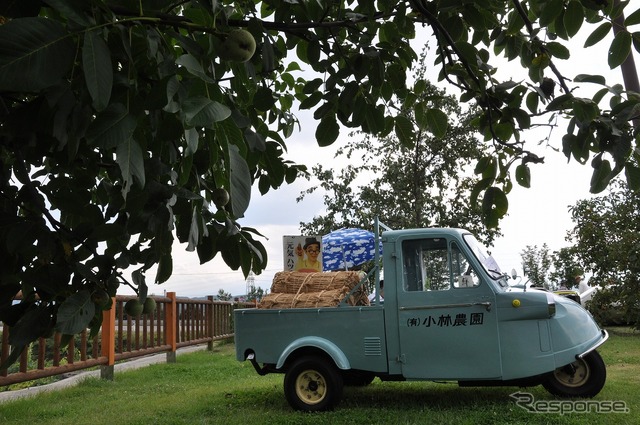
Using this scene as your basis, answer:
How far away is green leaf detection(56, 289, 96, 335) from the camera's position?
58.4 inches

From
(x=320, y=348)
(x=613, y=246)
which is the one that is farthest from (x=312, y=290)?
(x=613, y=246)

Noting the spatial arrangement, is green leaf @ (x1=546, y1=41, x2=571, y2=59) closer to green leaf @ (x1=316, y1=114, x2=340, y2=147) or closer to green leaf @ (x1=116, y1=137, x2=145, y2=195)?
green leaf @ (x1=316, y1=114, x2=340, y2=147)

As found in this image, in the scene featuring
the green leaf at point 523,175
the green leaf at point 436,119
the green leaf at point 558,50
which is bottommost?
the green leaf at point 523,175

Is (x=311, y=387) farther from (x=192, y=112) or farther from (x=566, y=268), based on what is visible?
(x=566, y=268)

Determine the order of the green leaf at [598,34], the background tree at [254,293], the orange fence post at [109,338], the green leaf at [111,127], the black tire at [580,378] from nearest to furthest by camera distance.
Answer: the green leaf at [111,127], the green leaf at [598,34], the black tire at [580,378], the orange fence post at [109,338], the background tree at [254,293]

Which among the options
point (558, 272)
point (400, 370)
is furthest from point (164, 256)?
point (558, 272)

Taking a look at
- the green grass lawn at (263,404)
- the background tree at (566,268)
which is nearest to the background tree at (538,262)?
the background tree at (566,268)

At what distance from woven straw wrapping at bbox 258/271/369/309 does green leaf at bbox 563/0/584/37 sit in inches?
160

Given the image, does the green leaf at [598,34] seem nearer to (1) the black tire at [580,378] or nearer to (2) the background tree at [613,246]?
(1) the black tire at [580,378]

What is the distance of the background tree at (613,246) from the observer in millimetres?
11305

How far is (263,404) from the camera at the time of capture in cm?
577

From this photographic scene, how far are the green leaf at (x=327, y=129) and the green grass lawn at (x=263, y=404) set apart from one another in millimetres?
3018

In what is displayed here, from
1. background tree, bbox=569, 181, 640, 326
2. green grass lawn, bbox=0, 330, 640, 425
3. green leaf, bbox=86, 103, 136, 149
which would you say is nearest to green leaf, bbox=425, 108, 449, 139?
green leaf, bbox=86, 103, 136, 149

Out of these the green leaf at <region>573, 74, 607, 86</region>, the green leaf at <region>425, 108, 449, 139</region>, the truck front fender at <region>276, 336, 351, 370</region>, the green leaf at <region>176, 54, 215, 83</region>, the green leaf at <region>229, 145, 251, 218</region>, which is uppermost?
the green leaf at <region>425, 108, 449, 139</region>
